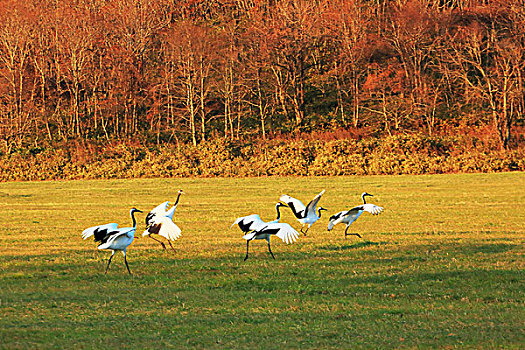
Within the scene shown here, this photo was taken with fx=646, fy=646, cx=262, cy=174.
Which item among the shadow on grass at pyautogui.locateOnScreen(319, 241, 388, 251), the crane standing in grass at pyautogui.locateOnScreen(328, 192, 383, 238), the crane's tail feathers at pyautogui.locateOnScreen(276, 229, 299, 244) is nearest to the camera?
the crane's tail feathers at pyautogui.locateOnScreen(276, 229, 299, 244)

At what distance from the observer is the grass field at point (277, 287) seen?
1005 centimetres

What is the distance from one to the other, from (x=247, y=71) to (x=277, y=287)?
51765 mm

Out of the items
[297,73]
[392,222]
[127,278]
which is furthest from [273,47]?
[127,278]

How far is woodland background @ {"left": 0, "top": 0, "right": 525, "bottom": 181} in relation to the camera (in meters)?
55.6

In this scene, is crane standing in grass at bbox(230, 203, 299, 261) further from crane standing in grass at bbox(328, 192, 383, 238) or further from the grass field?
crane standing in grass at bbox(328, 192, 383, 238)

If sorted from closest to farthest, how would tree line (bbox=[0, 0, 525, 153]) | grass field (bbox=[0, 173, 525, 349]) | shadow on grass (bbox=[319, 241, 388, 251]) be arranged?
1. grass field (bbox=[0, 173, 525, 349])
2. shadow on grass (bbox=[319, 241, 388, 251])
3. tree line (bbox=[0, 0, 525, 153])

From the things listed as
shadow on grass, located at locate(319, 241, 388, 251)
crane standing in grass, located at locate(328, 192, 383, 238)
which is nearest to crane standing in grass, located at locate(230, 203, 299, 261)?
shadow on grass, located at locate(319, 241, 388, 251)

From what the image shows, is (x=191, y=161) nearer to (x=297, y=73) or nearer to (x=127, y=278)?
(x=297, y=73)

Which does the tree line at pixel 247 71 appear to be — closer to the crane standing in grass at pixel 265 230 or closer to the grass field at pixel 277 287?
the grass field at pixel 277 287

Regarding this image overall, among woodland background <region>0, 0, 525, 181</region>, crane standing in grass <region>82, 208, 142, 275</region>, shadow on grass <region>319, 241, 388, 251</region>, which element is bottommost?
shadow on grass <region>319, 241, 388, 251</region>

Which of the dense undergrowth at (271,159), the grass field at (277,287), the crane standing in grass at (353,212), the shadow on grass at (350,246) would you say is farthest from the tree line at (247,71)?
the shadow on grass at (350,246)

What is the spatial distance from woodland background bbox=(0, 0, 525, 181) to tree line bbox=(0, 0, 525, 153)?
21cm

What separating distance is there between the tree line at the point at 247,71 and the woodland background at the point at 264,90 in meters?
0.21

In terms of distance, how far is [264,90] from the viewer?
6944 centimetres
